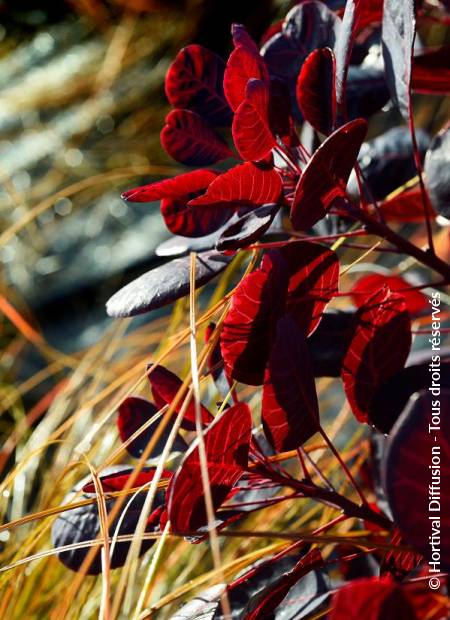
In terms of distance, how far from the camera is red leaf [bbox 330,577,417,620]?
0.30m

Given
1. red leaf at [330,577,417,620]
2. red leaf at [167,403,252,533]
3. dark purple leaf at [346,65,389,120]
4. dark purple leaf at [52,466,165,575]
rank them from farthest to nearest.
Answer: dark purple leaf at [346,65,389,120] < dark purple leaf at [52,466,165,575] < red leaf at [167,403,252,533] < red leaf at [330,577,417,620]

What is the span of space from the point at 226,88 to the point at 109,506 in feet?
1.03

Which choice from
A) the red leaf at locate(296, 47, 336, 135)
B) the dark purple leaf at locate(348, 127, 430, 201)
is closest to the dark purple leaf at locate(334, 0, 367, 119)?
the red leaf at locate(296, 47, 336, 135)

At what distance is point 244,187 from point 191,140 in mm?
90

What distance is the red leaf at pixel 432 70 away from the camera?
576 millimetres

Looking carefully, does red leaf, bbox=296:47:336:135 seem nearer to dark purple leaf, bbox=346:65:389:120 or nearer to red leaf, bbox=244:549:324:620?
dark purple leaf, bbox=346:65:389:120

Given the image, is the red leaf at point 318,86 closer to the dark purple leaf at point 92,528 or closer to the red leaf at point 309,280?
the red leaf at point 309,280

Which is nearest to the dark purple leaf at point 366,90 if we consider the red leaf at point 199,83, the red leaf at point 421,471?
the red leaf at point 199,83

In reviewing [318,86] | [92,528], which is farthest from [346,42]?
[92,528]

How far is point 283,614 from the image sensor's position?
1.51 feet

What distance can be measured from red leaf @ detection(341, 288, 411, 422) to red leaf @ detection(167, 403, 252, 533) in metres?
0.10

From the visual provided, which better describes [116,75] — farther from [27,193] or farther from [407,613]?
[407,613]

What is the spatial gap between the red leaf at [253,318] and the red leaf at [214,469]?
5 centimetres

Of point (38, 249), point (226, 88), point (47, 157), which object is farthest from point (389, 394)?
point (47, 157)
